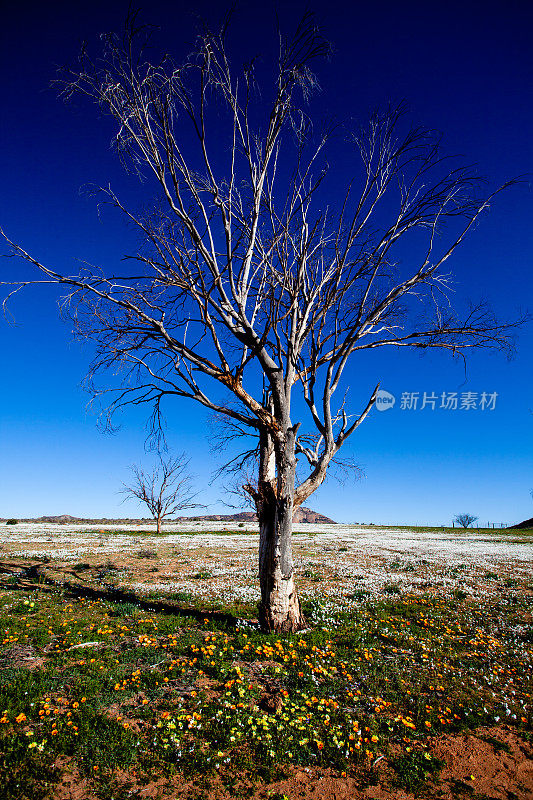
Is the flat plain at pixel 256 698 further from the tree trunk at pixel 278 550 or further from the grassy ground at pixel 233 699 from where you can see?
the tree trunk at pixel 278 550

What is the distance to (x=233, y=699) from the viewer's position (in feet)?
21.1

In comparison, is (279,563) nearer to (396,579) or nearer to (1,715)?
(1,715)

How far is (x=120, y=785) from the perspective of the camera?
465cm

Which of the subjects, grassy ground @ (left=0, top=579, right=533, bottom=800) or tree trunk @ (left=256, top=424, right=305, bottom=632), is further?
tree trunk @ (left=256, top=424, right=305, bottom=632)

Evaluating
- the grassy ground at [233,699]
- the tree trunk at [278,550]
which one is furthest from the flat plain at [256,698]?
→ the tree trunk at [278,550]

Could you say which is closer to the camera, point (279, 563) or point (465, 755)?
point (465, 755)

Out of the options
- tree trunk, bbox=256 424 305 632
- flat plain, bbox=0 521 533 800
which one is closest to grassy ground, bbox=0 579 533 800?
flat plain, bbox=0 521 533 800

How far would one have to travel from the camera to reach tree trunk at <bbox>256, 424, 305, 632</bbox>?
944cm

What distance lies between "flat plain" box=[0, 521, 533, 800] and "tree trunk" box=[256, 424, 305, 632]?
51cm

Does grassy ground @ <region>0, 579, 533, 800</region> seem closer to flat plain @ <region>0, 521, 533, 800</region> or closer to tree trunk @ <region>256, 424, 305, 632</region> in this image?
flat plain @ <region>0, 521, 533, 800</region>

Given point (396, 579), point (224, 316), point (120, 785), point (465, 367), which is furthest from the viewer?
point (396, 579)

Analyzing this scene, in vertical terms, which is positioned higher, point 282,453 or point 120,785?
point 282,453

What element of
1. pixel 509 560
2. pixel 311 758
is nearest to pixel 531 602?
pixel 311 758

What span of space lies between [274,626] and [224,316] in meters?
7.71
